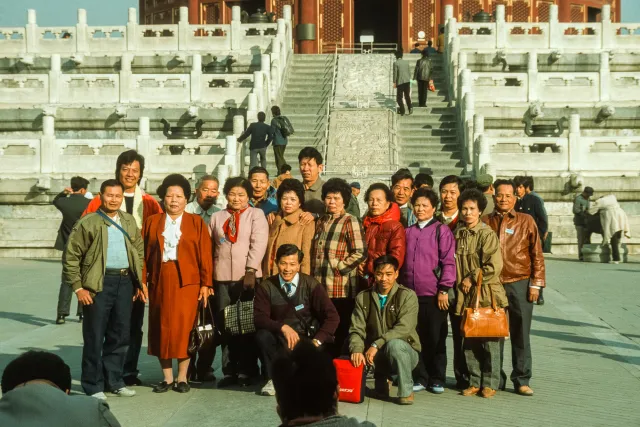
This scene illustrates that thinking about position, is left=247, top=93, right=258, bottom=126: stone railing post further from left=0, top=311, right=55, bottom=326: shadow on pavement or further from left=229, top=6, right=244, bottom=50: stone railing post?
left=0, top=311, right=55, bottom=326: shadow on pavement

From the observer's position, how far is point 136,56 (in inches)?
1195

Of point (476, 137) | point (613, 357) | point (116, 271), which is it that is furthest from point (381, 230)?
point (476, 137)

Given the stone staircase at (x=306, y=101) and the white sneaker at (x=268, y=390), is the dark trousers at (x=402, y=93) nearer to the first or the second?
the stone staircase at (x=306, y=101)

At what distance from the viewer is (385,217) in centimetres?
923

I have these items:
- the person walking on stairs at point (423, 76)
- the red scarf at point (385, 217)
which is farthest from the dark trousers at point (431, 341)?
the person walking on stairs at point (423, 76)

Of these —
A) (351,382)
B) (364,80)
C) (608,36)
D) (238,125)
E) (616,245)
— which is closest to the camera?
(351,382)

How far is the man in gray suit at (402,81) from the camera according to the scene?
25.2 metres

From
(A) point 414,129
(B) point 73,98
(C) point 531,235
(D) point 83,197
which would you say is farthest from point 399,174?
(B) point 73,98

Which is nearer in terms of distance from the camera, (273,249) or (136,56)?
(273,249)

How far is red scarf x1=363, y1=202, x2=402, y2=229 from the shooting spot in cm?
921

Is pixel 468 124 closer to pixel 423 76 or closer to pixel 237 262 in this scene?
pixel 423 76

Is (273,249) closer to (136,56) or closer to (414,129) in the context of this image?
(414,129)

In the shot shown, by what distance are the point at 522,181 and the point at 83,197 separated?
5601 mm

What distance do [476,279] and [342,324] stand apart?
3.71ft
